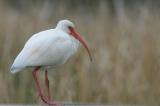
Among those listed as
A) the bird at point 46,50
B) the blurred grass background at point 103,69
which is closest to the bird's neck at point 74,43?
the bird at point 46,50

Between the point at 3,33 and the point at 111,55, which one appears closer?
the point at 111,55

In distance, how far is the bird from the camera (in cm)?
712

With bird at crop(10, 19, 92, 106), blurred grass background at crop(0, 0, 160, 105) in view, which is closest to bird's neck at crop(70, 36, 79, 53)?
bird at crop(10, 19, 92, 106)

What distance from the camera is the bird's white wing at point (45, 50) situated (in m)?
7.12

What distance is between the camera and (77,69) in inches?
394

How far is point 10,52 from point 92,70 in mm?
1086

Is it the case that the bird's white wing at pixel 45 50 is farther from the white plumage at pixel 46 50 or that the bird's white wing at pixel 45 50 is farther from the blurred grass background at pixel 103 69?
the blurred grass background at pixel 103 69

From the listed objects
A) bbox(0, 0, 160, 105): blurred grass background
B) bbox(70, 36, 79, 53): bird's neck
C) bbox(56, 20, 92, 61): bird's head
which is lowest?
bbox(0, 0, 160, 105): blurred grass background

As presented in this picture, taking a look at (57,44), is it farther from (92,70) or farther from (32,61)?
(92,70)

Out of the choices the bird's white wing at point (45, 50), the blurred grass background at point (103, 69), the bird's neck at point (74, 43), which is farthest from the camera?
the blurred grass background at point (103, 69)

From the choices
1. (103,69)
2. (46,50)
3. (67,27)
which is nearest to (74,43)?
(67,27)

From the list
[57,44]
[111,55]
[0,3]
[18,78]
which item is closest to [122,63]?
[111,55]

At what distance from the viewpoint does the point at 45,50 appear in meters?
7.26

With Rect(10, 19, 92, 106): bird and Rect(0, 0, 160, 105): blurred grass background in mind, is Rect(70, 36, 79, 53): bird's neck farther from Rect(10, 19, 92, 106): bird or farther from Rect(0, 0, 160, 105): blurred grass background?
Rect(0, 0, 160, 105): blurred grass background
